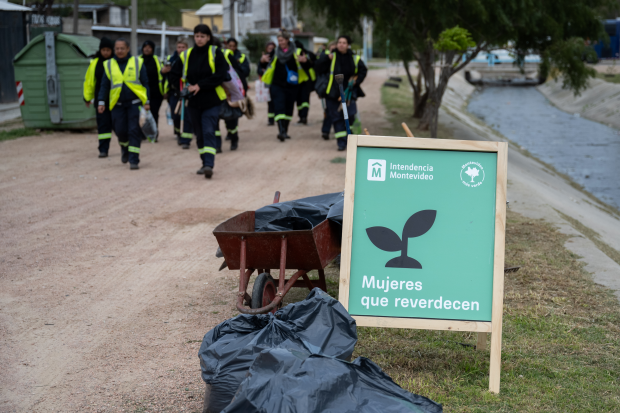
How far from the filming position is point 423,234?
146 inches

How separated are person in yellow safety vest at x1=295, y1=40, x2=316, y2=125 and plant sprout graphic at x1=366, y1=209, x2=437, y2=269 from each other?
436 inches

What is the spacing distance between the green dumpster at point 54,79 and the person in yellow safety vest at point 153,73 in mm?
2213

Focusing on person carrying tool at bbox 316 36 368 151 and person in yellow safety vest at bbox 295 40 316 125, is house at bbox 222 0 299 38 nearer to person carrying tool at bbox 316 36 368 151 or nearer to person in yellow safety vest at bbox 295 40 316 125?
person in yellow safety vest at bbox 295 40 316 125

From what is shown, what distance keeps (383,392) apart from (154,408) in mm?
1275

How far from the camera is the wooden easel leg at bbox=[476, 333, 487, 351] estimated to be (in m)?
4.07

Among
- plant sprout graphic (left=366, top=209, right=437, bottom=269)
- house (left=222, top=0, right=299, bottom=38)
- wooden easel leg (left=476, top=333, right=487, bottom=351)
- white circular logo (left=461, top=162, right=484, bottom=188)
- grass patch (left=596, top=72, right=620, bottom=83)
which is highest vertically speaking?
house (left=222, top=0, right=299, bottom=38)

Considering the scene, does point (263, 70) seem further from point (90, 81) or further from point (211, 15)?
point (211, 15)

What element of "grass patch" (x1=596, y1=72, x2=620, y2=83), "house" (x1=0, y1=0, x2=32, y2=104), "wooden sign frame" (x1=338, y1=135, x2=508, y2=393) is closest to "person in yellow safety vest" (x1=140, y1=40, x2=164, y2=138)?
"house" (x1=0, y1=0, x2=32, y2=104)

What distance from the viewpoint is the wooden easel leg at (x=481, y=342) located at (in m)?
4.07

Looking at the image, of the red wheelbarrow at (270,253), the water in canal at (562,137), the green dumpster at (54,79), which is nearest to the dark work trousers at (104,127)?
the green dumpster at (54,79)

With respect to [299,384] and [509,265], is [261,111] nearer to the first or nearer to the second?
[509,265]

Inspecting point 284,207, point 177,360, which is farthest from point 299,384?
point 284,207

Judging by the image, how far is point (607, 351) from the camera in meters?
4.11

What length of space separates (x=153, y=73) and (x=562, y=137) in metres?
14.4
